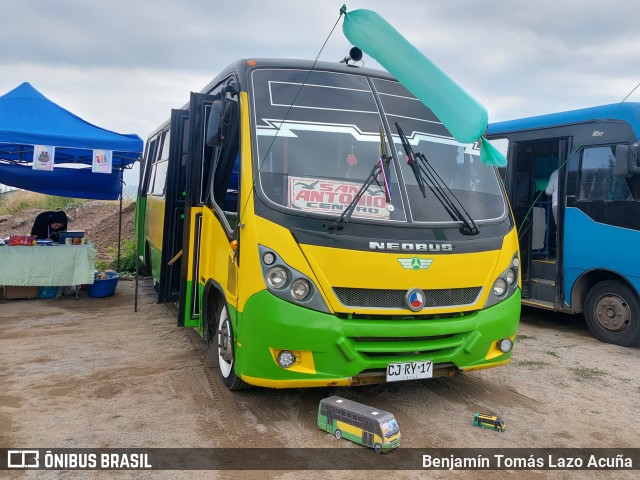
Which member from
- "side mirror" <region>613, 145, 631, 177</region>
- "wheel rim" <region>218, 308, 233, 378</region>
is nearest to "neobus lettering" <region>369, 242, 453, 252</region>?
"wheel rim" <region>218, 308, 233, 378</region>

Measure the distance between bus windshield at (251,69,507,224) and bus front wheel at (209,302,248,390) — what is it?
1185 millimetres

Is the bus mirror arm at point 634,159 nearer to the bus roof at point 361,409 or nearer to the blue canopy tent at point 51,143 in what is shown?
the bus roof at point 361,409

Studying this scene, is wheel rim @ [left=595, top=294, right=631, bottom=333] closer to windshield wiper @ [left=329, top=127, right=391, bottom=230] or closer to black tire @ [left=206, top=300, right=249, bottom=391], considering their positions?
windshield wiper @ [left=329, top=127, right=391, bottom=230]

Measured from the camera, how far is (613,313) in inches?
272

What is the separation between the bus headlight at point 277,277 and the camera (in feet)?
12.5

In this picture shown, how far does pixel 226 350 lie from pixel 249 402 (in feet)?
1.52

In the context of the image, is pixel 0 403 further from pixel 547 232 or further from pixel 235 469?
pixel 547 232

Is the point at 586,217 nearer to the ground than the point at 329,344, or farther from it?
farther from it

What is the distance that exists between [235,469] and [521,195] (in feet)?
21.3

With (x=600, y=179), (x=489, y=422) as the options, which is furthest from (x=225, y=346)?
(x=600, y=179)

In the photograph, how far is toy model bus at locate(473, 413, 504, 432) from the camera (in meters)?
4.05

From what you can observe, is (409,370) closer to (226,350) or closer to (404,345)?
(404,345)

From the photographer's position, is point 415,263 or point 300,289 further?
point 415,263

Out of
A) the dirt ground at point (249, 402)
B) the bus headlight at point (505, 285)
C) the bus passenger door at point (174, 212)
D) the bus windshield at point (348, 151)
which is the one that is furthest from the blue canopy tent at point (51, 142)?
the bus headlight at point (505, 285)
